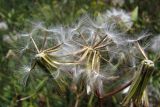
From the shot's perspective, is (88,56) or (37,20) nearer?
(88,56)

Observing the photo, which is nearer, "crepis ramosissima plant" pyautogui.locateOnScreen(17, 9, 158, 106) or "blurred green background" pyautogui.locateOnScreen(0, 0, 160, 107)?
"crepis ramosissima plant" pyautogui.locateOnScreen(17, 9, 158, 106)

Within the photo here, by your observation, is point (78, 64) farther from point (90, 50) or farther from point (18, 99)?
point (18, 99)

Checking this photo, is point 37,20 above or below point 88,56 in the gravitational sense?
above

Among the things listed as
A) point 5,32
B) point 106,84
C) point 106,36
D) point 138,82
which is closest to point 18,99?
point 106,84

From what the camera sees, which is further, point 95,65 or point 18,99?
point 18,99
